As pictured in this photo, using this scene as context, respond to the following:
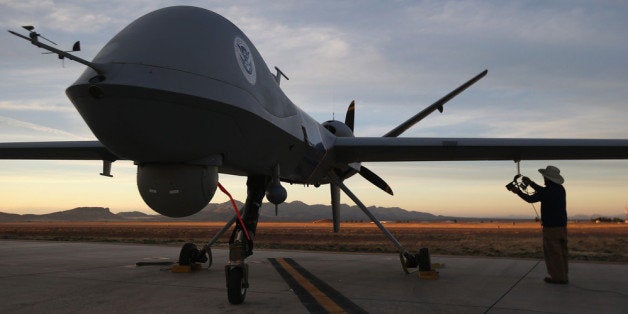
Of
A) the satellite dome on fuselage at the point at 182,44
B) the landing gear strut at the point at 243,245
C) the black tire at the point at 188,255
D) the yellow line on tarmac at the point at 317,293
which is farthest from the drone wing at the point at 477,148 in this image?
the satellite dome on fuselage at the point at 182,44

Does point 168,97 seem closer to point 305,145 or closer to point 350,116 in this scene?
point 305,145

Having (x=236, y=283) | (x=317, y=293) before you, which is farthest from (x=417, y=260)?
(x=236, y=283)

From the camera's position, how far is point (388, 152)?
402 inches

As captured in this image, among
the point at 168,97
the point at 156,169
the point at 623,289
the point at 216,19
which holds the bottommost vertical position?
the point at 623,289

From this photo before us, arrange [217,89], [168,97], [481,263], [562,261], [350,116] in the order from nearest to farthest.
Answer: [168,97] → [217,89] → [562,261] → [481,263] → [350,116]

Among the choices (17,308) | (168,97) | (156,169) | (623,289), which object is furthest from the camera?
(623,289)

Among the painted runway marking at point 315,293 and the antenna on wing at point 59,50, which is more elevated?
the antenna on wing at point 59,50

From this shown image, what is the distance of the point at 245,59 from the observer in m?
5.77

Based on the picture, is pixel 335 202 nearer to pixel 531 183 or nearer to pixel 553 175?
pixel 531 183

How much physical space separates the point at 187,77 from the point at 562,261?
23.5ft

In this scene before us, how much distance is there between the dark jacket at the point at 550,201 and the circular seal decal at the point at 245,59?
18.7ft

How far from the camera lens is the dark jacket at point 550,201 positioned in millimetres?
8406

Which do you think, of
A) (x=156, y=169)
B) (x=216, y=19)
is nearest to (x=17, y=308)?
(x=156, y=169)

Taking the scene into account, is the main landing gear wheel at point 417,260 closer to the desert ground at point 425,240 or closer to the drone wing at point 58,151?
the drone wing at point 58,151
